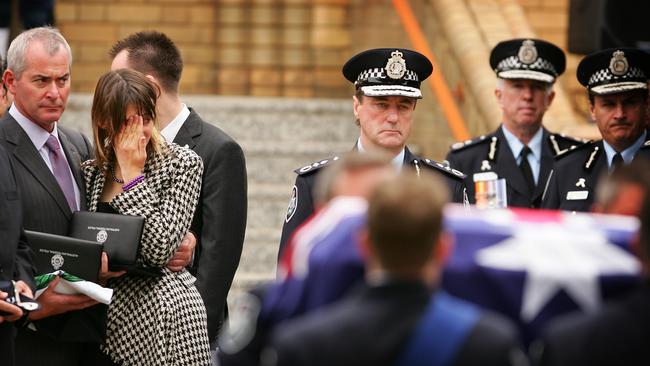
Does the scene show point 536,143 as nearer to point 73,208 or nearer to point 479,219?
point 73,208

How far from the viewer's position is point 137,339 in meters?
4.94

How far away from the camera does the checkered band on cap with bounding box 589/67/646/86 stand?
20.0 ft

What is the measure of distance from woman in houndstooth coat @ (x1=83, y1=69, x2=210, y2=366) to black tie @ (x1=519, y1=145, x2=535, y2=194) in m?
2.20

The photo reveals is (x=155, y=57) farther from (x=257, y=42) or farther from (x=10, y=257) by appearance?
(x=257, y=42)

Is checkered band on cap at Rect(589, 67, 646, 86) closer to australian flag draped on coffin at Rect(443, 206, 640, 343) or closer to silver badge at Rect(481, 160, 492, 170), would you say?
silver badge at Rect(481, 160, 492, 170)

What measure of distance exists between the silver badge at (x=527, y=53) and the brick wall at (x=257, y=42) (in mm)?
4846

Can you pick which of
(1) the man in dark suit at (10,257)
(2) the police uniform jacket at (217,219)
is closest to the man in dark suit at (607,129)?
(2) the police uniform jacket at (217,219)

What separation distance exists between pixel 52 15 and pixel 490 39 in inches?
144

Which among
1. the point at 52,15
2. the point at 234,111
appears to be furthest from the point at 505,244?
the point at 52,15

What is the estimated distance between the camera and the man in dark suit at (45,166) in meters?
4.83

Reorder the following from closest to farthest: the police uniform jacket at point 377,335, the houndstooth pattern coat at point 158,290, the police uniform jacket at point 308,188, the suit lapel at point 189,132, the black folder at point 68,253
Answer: the police uniform jacket at point 377,335 → the black folder at point 68,253 → the houndstooth pattern coat at point 158,290 → the police uniform jacket at point 308,188 → the suit lapel at point 189,132

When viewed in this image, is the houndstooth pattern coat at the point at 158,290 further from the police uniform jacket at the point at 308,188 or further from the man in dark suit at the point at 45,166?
the police uniform jacket at the point at 308,188

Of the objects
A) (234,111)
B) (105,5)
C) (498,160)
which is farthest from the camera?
(105,5)

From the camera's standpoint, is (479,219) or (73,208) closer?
(479,219)
